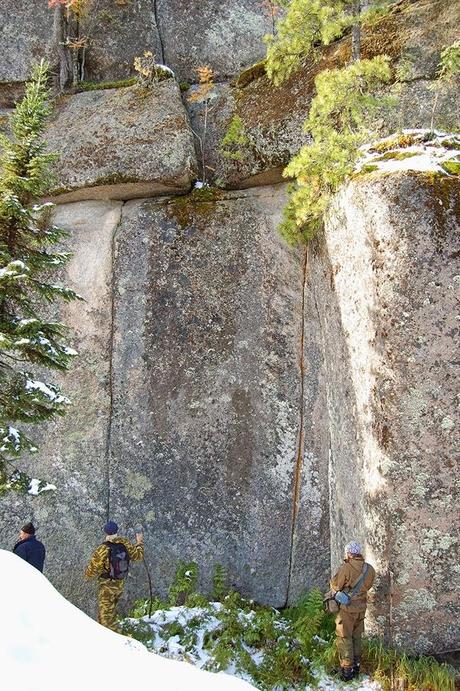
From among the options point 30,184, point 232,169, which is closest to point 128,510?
point 30,184

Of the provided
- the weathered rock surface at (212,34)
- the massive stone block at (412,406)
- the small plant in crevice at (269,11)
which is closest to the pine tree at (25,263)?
the massive stone block at (412,406)

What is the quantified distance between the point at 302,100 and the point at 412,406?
238 inches

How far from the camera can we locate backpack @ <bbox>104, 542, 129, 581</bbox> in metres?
7.83

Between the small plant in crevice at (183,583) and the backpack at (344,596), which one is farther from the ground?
the backpack at (344,596)

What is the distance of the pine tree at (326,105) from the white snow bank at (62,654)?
6.85 m

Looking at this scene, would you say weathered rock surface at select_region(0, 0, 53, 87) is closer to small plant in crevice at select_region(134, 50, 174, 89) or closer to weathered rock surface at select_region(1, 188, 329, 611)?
small plant in crevice at select_region(134, 50, 174, 89)

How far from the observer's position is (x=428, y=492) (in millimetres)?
7027

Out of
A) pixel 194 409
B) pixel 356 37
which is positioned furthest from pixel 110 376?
pixel 356 37

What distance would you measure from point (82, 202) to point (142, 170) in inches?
55.1

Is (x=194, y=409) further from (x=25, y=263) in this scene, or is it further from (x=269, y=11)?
(x=269, y=11)

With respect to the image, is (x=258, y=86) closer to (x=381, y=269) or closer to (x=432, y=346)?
(x=381, y=269)

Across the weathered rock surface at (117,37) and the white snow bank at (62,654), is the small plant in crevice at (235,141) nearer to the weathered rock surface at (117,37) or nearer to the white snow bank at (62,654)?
the weathered rock surface at (117,37)

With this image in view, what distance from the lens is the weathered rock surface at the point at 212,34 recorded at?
43.3 feet

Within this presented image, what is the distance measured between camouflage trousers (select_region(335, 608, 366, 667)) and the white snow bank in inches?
191
